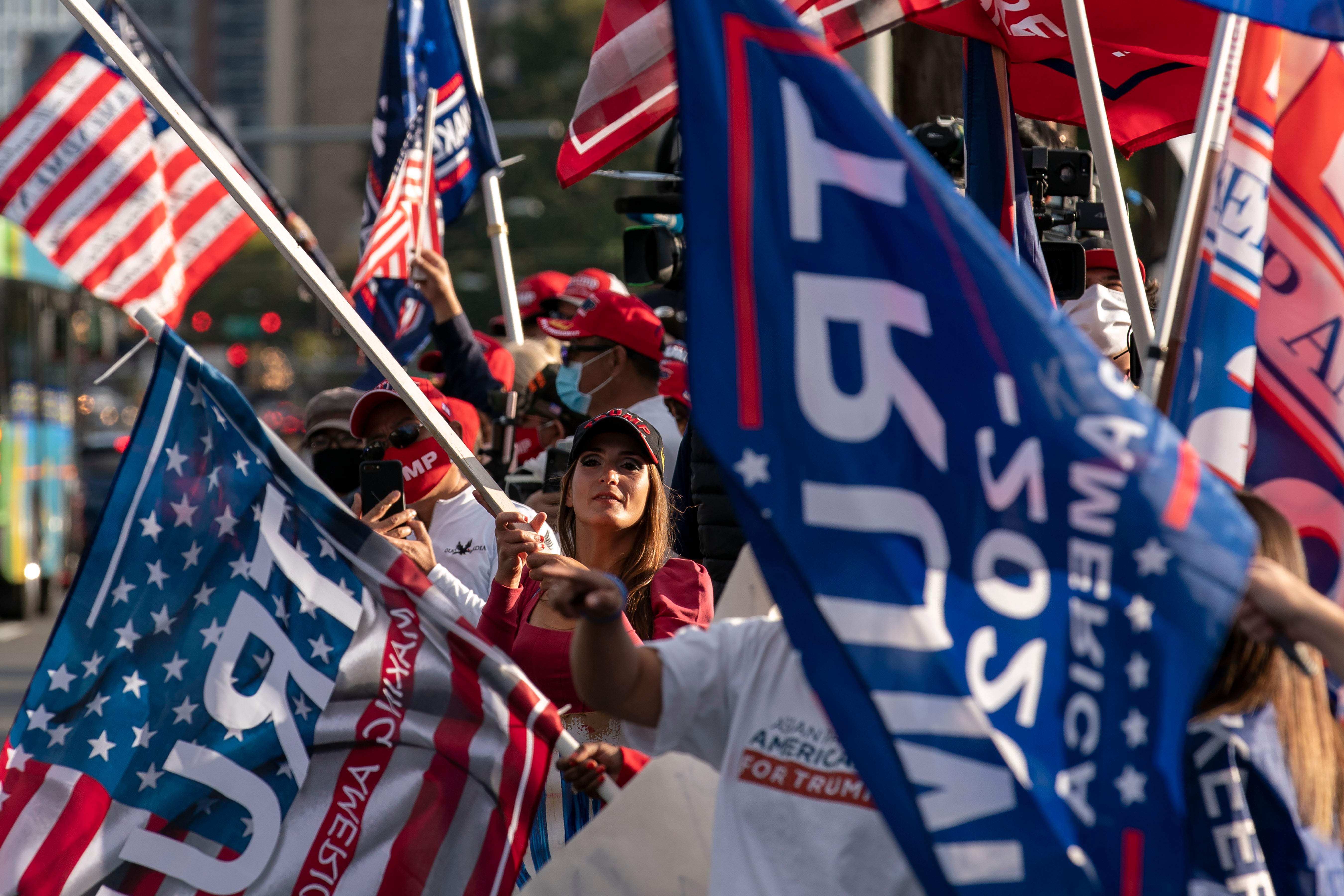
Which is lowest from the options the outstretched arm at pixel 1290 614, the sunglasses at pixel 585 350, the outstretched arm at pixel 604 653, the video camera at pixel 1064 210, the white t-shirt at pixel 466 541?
the white t-shirt at pixel 466 541

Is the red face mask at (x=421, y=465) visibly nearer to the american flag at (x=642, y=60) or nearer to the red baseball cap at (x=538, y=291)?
→ the american flag at (x=642, y=60)

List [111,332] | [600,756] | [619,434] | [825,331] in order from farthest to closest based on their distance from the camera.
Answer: [111,332], [619,434], [600,756], [825,331]

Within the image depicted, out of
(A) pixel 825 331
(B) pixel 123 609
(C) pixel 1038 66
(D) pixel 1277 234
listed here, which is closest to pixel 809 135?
(A) pixel 825 331

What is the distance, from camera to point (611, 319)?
600 cm

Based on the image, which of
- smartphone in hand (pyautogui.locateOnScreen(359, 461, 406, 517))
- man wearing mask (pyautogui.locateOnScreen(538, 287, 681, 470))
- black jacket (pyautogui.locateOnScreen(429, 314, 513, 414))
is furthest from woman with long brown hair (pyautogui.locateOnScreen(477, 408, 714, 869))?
black jacket (pyautogui.locateOnScreen(429, 314, 513, 414))

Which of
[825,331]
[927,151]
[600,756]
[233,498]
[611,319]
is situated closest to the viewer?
[825,331]

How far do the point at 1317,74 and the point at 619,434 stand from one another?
189cm

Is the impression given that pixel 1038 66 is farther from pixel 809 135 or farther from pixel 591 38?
pixel 591 38

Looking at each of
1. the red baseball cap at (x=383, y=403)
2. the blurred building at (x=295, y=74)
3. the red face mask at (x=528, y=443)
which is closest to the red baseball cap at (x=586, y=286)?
the red face mask at (x=528, y=443)

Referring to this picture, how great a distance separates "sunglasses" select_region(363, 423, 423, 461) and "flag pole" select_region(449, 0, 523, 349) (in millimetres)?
1489

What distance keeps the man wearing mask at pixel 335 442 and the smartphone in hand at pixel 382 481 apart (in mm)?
1522

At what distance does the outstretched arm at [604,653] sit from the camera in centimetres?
250

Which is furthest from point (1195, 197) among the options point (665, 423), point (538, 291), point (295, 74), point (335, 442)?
point (295, 74)

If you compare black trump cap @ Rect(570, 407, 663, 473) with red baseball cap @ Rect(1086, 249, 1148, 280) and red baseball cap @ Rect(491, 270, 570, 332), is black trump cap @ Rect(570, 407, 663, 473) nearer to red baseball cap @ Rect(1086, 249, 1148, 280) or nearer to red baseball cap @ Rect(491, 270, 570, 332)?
red baseball cap @ Rect(1086, 249, 1148, 280)
